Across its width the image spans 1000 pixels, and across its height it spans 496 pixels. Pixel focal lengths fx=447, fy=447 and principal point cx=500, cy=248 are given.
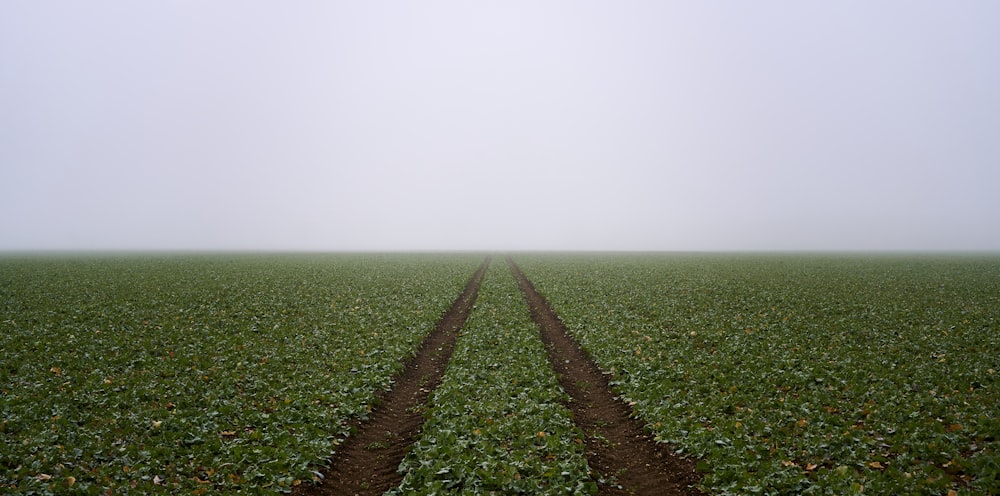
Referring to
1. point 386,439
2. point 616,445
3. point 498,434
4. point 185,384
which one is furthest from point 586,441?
point 185,384

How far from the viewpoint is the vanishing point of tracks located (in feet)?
28.3

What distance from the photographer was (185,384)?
1306 cm

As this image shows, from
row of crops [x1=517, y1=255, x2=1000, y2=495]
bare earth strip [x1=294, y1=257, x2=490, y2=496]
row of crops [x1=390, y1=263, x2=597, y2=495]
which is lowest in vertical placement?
bare earth strip [x1=294, y1=257, x2=490, y2=496]

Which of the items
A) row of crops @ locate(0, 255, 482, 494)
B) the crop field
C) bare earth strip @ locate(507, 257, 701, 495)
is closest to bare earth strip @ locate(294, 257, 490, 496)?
the crop field

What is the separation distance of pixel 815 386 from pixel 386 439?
11688 millimetres

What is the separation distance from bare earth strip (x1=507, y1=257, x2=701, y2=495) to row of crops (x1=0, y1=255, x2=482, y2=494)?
19.1ft

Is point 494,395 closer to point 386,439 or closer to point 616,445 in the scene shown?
point 386,439

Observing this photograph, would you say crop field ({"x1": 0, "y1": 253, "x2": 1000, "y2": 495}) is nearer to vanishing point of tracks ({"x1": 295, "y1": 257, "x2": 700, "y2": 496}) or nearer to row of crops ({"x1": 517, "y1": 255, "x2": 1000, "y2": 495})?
row of crops ({"x1": 517, "y1": 255, "x2": 1000, "y2": 495})

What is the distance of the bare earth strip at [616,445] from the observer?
28.0 feet

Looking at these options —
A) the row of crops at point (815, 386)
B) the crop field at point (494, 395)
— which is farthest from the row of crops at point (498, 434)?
the row of crops at point (815, 386)

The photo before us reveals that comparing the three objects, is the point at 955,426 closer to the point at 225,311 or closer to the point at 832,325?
the point at 832,325

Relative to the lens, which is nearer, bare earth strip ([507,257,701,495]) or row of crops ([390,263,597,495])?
row of crops ([390,263,597,495])

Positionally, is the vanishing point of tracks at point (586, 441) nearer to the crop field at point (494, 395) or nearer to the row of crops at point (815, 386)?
the crop field at point (494, 395)

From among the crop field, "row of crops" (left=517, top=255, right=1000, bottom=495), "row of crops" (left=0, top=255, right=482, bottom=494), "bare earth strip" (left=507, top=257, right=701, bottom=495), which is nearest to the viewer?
"row of crops" (left=517, top=255, right=1000, bottom=495)
